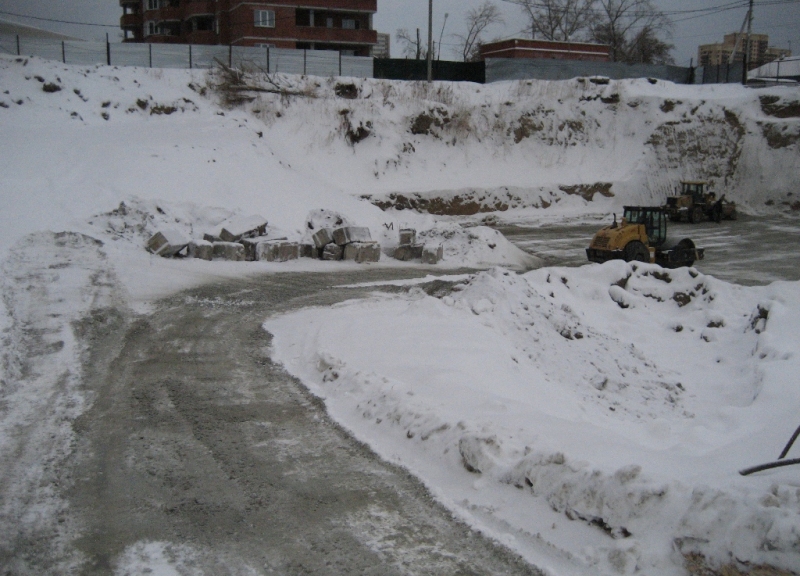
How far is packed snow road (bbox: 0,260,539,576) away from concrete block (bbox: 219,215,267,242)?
8759 mm

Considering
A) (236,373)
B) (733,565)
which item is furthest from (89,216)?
(733,565)

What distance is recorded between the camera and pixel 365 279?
17078mm

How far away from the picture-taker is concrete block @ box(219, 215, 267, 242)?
18391mm

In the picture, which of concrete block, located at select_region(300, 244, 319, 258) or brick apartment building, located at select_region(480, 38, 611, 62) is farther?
brick apartment building, located at select_region(480, 38, 611, 62)

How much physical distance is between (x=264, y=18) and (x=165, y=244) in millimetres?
33675

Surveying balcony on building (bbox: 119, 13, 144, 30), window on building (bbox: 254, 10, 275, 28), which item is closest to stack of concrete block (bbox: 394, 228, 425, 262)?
window on building (bbox: 254, 10, 275, 28)

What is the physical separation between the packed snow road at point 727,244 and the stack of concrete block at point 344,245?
5.80 meters

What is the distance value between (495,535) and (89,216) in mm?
15309

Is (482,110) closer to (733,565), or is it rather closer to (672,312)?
(672,312)

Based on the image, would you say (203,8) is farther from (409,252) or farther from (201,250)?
(201,250)

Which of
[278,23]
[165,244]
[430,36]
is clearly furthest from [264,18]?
[165,244]

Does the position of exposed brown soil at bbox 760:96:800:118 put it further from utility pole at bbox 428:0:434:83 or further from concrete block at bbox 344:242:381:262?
concrete block at bbox 344:242:381:262

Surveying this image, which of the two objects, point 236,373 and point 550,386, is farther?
point 550,386

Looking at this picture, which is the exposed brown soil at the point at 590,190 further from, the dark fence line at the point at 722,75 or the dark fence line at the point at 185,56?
the dark fence line at the point at 722,75
